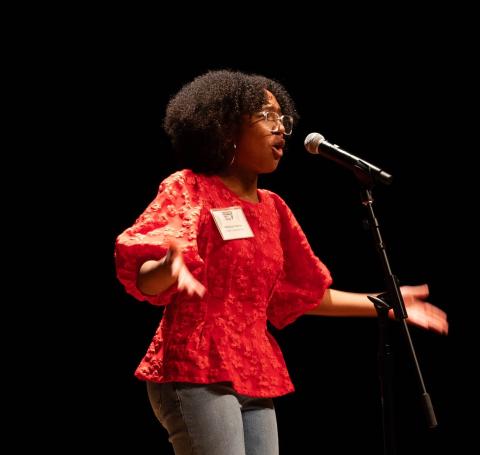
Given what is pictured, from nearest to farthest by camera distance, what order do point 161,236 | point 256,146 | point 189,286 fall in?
point 189,286 → point 161,236 → point 256,146

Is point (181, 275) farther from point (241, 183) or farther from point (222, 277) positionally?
point (241, 183)

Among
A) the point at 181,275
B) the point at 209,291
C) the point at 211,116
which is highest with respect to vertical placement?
the point at 211,116

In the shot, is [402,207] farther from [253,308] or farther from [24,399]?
[24,399]

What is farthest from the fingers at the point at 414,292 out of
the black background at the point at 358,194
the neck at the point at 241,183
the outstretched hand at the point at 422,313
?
the black background at the point at 358,194

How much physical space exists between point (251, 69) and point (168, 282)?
1.77 metres

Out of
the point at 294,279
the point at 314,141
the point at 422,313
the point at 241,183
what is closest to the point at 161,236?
the point at 241,183

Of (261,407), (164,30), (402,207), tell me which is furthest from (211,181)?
(402,207)

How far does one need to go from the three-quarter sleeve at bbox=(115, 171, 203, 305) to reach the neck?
22 centimetres

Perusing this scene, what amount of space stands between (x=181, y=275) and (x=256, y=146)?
2.27 feet

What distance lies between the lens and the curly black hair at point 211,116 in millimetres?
2076

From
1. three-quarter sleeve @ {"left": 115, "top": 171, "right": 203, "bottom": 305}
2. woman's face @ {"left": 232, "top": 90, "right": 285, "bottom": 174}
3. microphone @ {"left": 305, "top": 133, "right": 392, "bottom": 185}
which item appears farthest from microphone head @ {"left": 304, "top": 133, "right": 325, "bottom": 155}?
three-quarter sleeve @ {"left": 115, "top": 171, "right": 203, "bottom": 305}

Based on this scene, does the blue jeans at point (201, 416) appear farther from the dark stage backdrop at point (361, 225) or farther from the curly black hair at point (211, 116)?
the dark stage backdrop at point (361, 225)

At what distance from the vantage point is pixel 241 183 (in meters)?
2.11

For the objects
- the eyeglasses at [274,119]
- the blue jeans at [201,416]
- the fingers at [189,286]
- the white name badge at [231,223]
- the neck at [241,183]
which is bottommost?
the blue jeans at [201,416]
